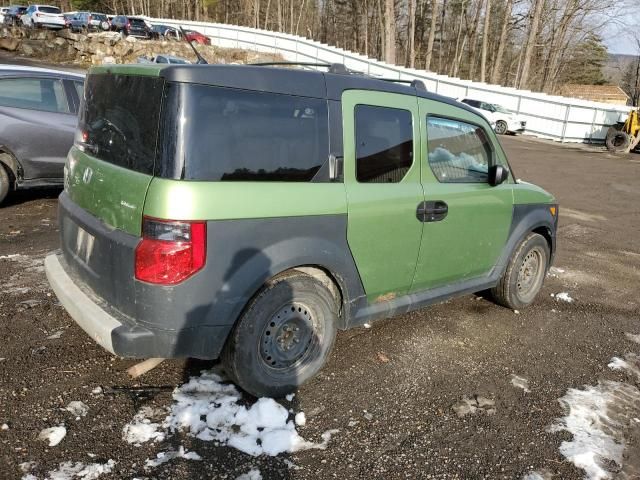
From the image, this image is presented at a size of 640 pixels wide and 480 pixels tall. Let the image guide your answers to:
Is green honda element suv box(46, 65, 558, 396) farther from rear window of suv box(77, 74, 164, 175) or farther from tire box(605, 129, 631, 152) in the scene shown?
tire box(605, 129, 631, 152)

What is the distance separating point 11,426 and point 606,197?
39.7 feet

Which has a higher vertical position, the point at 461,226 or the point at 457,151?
the point at 457,151

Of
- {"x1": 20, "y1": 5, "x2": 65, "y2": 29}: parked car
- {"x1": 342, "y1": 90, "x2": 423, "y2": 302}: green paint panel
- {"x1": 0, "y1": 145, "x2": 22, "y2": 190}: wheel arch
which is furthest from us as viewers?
{"x1": 20, "y1": 5, "x2": 65, "y2": 29}: parked car

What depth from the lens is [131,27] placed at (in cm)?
3700

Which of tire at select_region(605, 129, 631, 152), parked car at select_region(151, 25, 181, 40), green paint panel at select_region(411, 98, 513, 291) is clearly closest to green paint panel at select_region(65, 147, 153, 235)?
green paint panel at select_region(411, 98, 513, 291)

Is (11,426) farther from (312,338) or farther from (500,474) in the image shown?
(500,474)

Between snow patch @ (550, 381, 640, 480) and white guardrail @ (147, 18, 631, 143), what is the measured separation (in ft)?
81.3

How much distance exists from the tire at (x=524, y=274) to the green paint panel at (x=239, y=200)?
2.25 meters

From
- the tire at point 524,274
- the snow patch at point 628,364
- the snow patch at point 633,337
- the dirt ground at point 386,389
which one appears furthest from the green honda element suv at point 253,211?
the snow patch at point 633,337

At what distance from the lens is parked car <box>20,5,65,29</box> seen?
35.9 m

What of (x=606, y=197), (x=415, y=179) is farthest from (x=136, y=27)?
(x=415, y=179)

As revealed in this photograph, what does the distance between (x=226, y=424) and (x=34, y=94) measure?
5.93 m

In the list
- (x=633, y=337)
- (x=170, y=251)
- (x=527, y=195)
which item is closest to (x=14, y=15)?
(x=527, y=195)

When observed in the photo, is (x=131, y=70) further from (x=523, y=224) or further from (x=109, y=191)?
(x=523, y=224)
